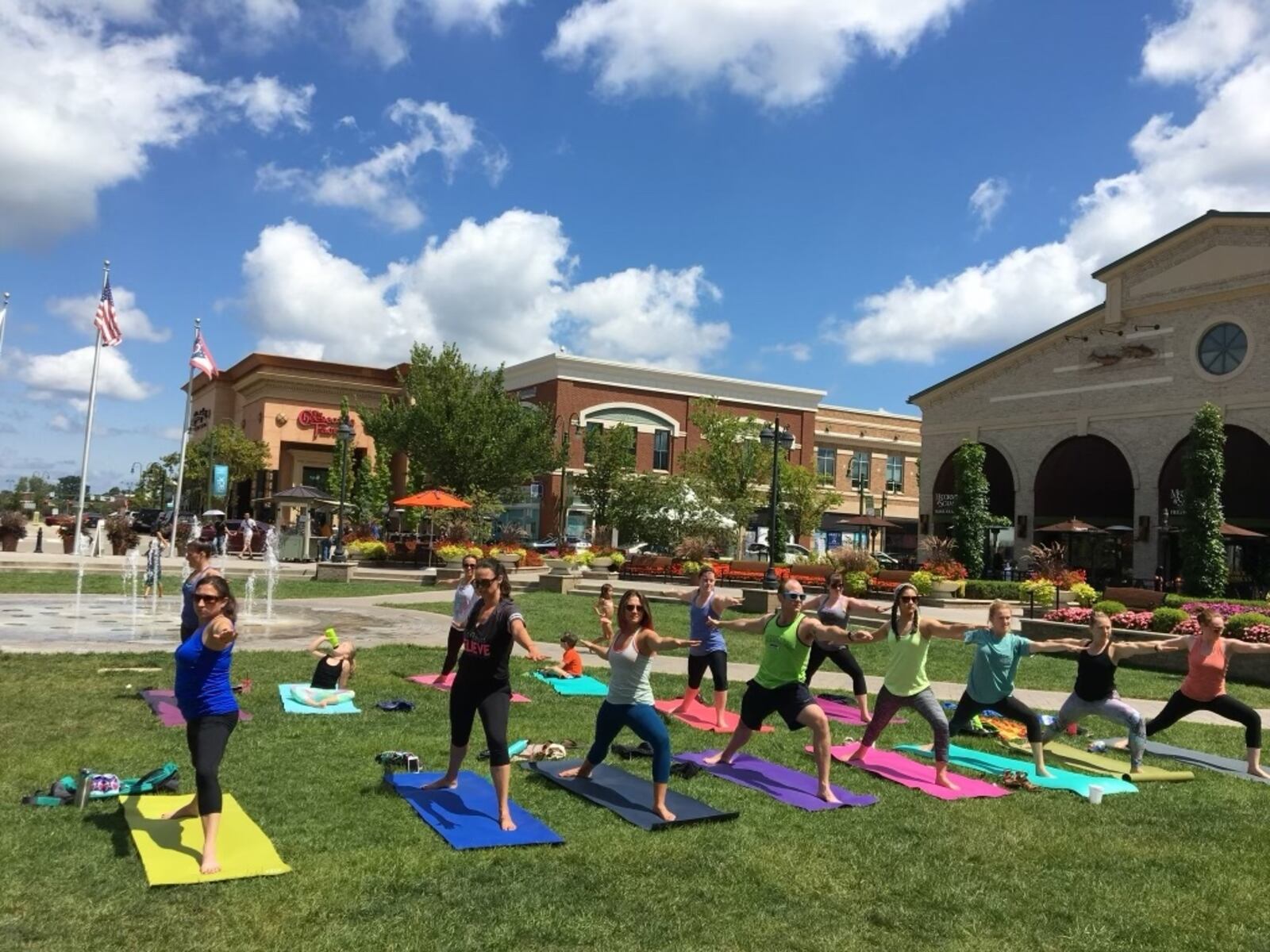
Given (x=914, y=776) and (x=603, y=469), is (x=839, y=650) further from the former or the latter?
(x=603, y=469)

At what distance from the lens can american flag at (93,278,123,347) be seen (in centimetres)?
3050

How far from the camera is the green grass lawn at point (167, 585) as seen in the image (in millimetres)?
24422

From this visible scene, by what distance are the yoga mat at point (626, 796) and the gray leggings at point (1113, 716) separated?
14.2ft

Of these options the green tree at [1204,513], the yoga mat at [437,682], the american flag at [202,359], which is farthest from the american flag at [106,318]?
the green tree at [1204,513]

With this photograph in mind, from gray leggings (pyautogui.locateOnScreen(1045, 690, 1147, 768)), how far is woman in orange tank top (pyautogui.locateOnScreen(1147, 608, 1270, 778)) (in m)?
0.55

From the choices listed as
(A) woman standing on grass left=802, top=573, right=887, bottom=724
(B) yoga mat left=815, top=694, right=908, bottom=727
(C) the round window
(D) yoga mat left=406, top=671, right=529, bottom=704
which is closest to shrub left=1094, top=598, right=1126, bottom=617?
(B) yoga mat left=815, top=694, right=908, bottom=727

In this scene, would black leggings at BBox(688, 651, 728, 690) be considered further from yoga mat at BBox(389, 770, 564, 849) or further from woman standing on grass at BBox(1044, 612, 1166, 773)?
yoga mat at BBox(389, 770, 564, 849)

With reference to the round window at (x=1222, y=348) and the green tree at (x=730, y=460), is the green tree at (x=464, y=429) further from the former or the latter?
the round window at (x=1222, y=348)

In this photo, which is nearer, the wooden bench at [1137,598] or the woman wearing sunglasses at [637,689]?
the woman wearing sunglasses at [637,689]

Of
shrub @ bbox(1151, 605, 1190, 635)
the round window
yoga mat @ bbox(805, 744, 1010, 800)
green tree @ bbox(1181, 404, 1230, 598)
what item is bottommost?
yoga mat @ bbox(805, 744, 1010, 800)

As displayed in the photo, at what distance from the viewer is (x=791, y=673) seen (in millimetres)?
8234

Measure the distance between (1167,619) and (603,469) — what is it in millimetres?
40132

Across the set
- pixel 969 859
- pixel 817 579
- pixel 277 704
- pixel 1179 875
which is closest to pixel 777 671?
pixel 969 859

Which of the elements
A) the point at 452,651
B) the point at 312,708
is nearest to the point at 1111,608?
the point at 452,651
